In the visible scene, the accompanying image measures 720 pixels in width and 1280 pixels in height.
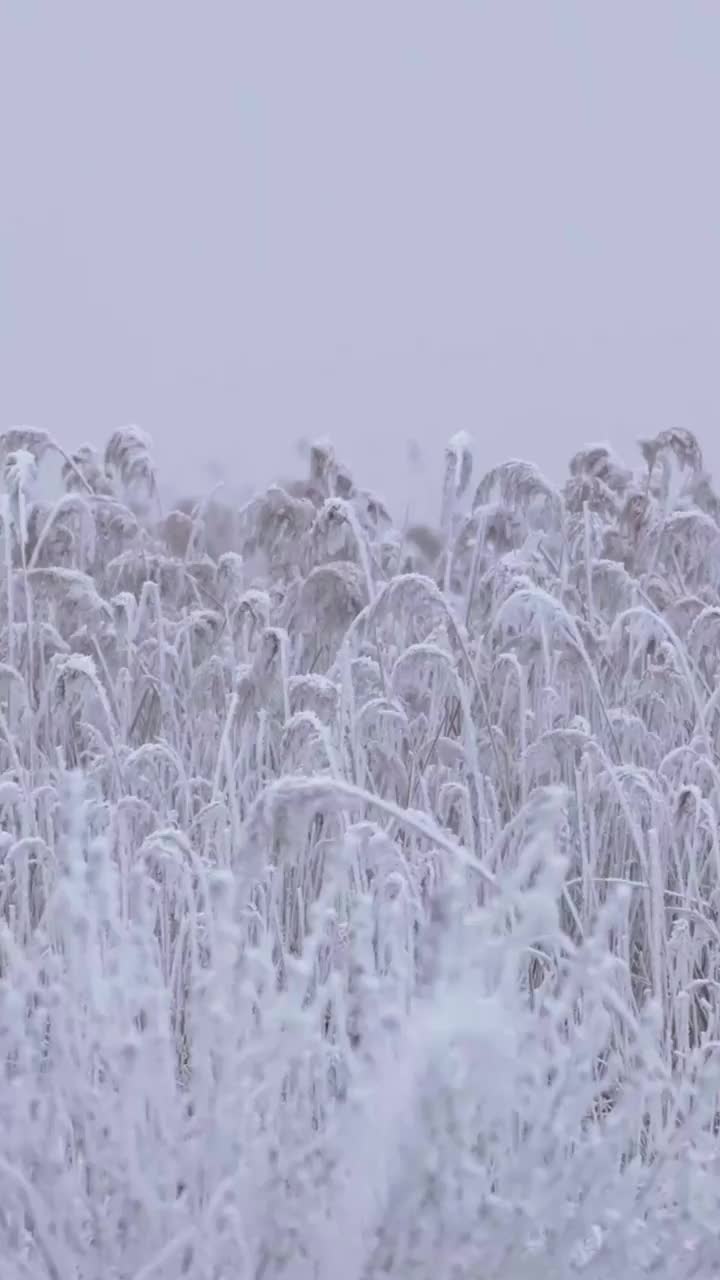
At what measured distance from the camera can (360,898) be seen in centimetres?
181

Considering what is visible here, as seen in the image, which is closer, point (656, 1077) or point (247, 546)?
point (656, 1077)

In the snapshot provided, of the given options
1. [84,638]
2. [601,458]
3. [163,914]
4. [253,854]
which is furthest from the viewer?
[601,458]

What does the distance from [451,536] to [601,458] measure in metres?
1.39

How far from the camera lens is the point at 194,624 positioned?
432 centimetres

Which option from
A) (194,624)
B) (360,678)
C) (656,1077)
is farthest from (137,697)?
(656,1077)

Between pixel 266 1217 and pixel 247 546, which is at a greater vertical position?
pixel 247 546

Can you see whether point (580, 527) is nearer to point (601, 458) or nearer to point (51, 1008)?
point (601, 458)

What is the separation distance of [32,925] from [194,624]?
37.0 inches

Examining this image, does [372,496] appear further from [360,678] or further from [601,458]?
[360,678]

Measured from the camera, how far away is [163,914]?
3.19 m

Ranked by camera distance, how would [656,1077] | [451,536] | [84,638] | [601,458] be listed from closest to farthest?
[656,1077]
[451,536]
[84,638]
[601,458]

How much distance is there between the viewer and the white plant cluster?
1.84m

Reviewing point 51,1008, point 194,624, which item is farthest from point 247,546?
point 51,1008

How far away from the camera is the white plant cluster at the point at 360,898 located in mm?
1838
